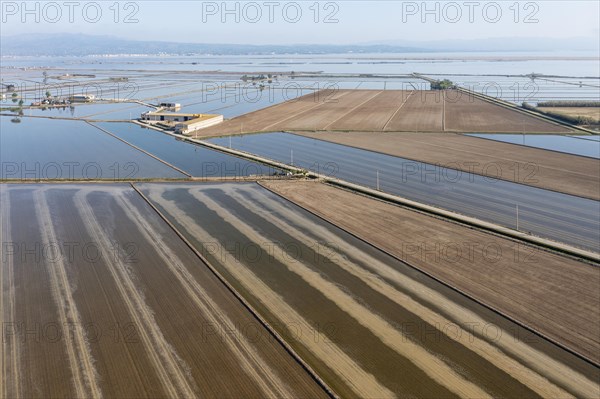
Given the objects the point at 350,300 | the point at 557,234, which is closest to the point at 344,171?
the point at 557,234

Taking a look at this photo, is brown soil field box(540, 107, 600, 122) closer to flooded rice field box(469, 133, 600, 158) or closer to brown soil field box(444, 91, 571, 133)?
brown soil field box(444, 91, 571, 133)

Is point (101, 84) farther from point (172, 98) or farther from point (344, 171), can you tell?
point (344, 171)

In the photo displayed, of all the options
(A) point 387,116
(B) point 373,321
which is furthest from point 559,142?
(B) point 373,321

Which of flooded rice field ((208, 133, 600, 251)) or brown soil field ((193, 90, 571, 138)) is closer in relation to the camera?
flooded rice field ((208, 133, 600, 251))

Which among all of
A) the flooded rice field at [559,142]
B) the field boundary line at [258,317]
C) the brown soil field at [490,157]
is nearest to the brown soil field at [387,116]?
the flooded rice field at [559,142]

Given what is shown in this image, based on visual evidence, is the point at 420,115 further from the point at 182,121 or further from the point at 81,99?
the point at 81,99

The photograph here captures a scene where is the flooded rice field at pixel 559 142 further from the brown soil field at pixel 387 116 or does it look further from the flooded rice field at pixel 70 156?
the flooded rice field at pixel 70 156

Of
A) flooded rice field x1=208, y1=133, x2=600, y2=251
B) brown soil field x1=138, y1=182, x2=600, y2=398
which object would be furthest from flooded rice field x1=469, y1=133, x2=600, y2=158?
brown soil field x1=138, y1=182, x2=600, y2=398
